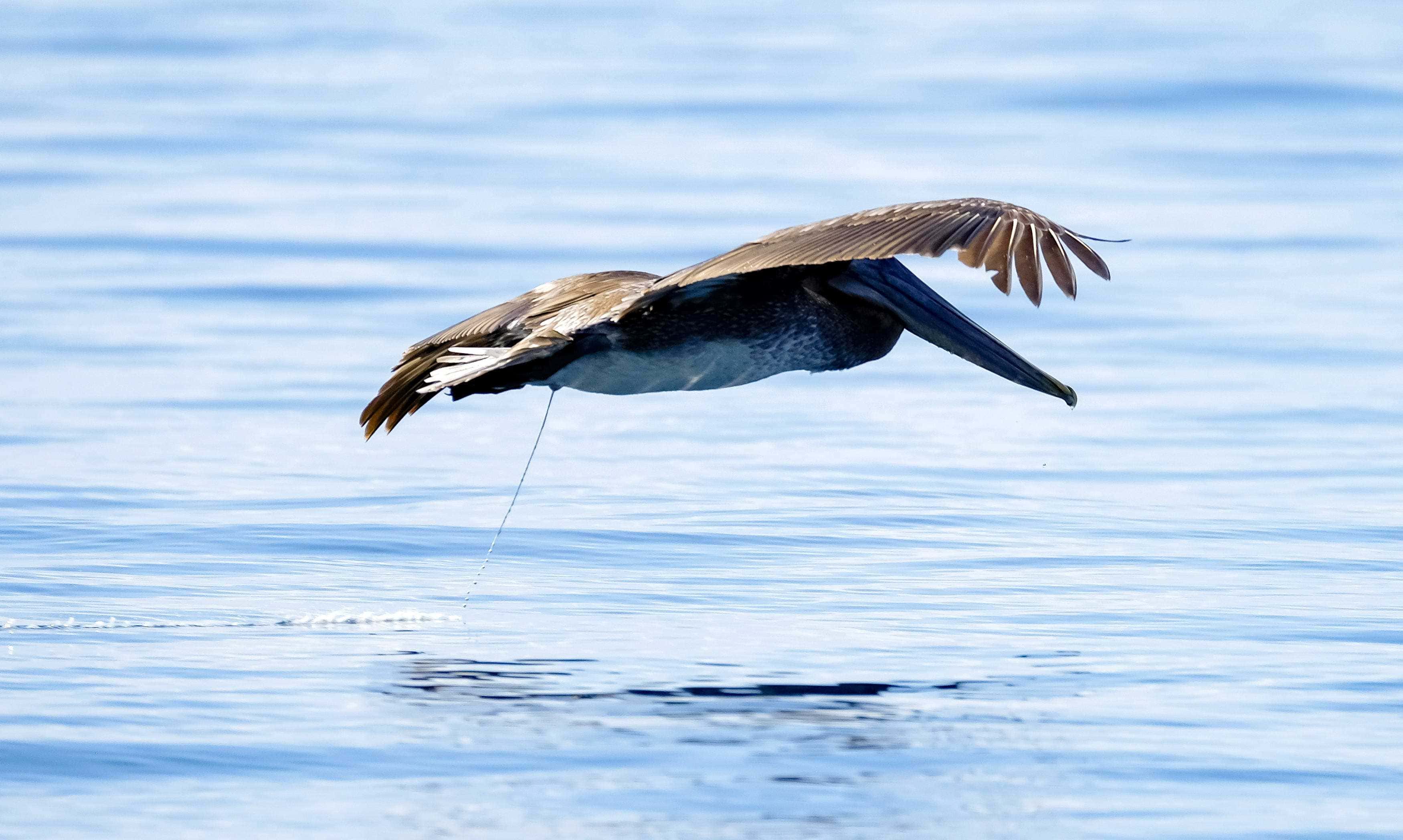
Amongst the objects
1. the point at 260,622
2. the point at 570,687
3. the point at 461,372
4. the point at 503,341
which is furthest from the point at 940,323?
the point at 260,622

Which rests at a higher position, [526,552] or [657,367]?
[657,367]

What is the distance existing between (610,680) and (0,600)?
265 cm

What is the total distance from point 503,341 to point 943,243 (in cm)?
214

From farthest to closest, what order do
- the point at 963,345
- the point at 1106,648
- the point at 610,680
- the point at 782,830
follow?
the point at 963,345
the point at 1106,648
the point at 610,680
the point at 782,830

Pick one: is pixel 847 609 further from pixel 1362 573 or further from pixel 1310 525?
pixel 1310 525

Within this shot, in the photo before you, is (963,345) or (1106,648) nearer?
(1106,648)

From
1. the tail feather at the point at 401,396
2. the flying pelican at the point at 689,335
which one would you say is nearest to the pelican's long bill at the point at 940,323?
the flying pelican at the point at 689,335

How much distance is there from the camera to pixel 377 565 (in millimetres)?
9906

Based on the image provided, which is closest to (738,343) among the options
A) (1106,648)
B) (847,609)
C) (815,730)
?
(847,609)

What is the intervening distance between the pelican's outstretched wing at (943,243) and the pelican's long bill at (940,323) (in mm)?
845

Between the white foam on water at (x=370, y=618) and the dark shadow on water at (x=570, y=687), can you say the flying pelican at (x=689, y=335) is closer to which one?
the white foam on water at (x=370, y=618)

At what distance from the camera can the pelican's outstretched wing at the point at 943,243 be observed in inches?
292

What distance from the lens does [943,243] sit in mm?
7465

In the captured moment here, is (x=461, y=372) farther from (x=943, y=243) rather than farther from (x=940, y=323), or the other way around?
(x=943, y=243)
